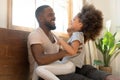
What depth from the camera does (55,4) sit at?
323cm

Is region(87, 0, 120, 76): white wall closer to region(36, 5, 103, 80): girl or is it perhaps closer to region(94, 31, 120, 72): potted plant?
region(94, 31, 120, 72): potted plant

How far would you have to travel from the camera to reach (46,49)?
1971 mm

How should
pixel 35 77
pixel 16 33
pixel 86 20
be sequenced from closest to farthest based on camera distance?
pixel 35 77 → pixel 16 33 → pixel 86 20

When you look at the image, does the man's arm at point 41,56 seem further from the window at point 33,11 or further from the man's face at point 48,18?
the window at point 33,11

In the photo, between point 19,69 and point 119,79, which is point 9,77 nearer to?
point 19,69

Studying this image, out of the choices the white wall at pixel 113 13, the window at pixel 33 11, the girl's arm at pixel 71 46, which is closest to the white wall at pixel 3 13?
the window at pixel 33 11

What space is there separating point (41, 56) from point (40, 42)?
0.13 metres

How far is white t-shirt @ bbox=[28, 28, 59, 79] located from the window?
1.77 ft

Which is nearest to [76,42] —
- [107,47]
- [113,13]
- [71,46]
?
[71,46]

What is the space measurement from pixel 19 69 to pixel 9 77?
0.44 feet

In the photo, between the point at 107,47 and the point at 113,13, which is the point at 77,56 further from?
the point at 113,13

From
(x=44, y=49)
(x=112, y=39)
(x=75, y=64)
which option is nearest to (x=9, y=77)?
(x=44, y=49)

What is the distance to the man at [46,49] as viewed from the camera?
1.83m

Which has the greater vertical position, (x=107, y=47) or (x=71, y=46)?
(x=71, y=46)
